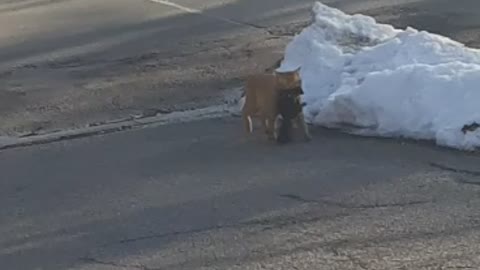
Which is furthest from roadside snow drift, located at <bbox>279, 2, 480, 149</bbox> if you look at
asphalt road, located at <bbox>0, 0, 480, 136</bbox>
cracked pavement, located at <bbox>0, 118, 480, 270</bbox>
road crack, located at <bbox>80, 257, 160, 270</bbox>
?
road crack, located at <bbox>80, 257, 160, 270</bbox>

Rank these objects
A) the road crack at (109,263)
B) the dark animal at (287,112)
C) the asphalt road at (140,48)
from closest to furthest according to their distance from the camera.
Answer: the road crack at (109,263) < the dark animal at (287,112) < the asphalt road at (140,48)

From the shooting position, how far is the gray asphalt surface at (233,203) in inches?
239

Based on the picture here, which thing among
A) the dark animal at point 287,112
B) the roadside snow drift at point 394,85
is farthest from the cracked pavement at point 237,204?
the roadside snow drift at point 394,85

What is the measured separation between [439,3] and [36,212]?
8.20 metres

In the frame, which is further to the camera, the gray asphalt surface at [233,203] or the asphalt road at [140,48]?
the asphalt road at [140,48]

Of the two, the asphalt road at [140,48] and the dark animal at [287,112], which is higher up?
the dark animal at [287,112]

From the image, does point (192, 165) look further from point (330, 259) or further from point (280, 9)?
point (280, 9)

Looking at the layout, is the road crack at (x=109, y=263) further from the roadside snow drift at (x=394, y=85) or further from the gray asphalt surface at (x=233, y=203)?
the roadside snow drift at (x=394, y=85)

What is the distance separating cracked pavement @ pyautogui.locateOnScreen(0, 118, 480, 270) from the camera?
605 centimetres

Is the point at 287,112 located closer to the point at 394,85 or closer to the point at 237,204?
the point at 394,85

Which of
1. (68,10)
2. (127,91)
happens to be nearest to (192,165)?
(127,91)

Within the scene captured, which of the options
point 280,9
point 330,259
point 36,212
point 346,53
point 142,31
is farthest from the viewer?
point 280,9

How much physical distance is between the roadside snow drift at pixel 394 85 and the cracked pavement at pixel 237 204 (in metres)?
0.21

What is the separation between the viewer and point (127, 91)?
34.9 ft
